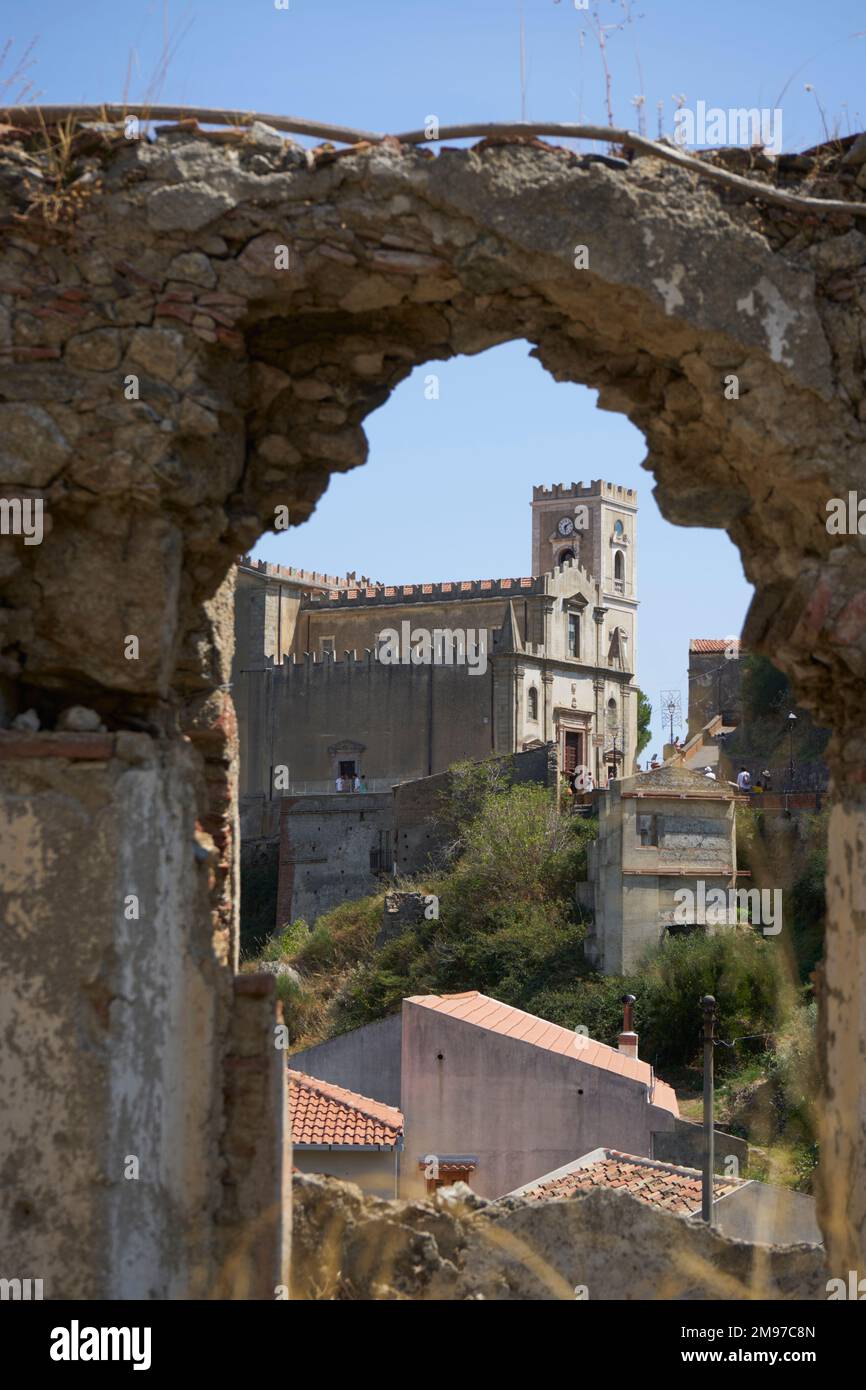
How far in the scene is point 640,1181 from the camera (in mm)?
14211

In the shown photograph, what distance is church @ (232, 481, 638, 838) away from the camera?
4750 cm

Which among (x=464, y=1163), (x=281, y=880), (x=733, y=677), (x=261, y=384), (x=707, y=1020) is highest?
(x=733, y=677)

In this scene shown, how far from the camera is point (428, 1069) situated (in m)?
18.1

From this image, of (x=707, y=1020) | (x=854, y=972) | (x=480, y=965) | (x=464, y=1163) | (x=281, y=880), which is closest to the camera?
(x=854, y=972)

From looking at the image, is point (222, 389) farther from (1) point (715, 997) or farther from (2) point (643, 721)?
(2) point (643, 721)

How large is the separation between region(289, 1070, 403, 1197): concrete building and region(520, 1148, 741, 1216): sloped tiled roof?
1775 mm

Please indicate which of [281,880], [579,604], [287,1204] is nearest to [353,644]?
[579,604]

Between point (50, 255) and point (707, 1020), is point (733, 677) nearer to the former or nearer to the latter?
point (707, 1020)

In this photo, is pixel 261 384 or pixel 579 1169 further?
pixel 579 1169

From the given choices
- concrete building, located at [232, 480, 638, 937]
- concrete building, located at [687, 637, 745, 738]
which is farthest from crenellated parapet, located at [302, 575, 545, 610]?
concrete building, located at [687, 637, 745, 738]

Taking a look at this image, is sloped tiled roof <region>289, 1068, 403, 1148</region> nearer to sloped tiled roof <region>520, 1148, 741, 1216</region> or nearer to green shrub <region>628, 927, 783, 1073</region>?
sloped tiled roof <region>520, 1148, 741, 1216</region>

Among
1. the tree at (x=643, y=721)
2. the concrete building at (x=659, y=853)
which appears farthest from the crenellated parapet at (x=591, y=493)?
the concrete building at (x=659, y=853)

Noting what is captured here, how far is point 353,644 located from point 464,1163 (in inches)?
1472

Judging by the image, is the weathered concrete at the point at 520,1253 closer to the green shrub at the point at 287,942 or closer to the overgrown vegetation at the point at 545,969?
the overgrown vegetation at the point at 545,969
